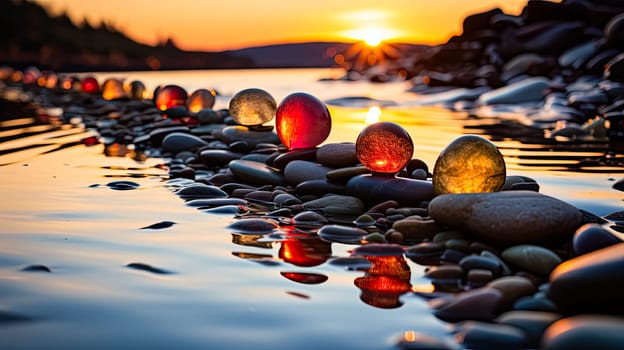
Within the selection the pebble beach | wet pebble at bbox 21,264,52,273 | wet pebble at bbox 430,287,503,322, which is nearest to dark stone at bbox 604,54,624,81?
the pebble beach

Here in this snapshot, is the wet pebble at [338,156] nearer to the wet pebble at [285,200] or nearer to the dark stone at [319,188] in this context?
the dark stone at [319,188]

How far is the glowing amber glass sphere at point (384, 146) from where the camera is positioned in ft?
15.2

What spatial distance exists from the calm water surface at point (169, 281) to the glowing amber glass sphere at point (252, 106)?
2.08 m

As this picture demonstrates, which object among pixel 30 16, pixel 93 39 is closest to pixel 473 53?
pixel 30 16

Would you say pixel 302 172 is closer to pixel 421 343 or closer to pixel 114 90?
pixel 421 343

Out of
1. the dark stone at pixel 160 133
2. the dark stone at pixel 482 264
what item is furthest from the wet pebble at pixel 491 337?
the dark stone at pixel 160 133

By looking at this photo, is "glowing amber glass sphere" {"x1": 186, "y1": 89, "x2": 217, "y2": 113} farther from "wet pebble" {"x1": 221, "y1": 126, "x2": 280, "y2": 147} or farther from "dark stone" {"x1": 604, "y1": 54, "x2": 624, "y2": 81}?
"dark stone" {"x1": 604, "y1": 54, "x2": 624, "y2": 81}

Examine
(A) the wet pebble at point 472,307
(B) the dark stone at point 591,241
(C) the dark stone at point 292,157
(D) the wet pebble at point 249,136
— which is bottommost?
(A) the wet pebble at point 472,307

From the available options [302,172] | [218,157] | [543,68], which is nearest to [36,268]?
[302,172]

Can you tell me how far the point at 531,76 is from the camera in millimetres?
20328

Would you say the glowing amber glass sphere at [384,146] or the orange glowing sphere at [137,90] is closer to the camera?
the glowing amber glass sphere at [384,146]

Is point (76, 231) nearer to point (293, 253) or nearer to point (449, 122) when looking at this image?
point (293, 253)

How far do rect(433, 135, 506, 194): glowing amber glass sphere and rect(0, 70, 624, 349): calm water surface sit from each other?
35.8 inches

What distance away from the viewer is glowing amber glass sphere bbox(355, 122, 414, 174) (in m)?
4.62
